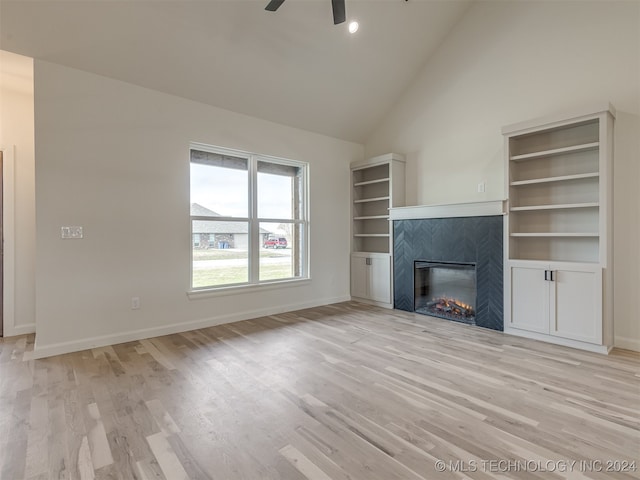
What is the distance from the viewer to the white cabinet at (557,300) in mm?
3225

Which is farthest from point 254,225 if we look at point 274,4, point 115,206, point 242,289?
point 274,4

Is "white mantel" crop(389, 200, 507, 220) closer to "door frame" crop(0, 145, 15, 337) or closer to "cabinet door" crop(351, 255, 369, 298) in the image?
"cabinet door" crop(351, 255, 369, 298)

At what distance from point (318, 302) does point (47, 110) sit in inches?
163

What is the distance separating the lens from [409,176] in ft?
17.5

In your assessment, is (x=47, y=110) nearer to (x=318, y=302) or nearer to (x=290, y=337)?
(x=290, y=337)

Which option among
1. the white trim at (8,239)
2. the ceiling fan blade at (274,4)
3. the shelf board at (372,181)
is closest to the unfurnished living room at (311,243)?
the white trim at (8,239)

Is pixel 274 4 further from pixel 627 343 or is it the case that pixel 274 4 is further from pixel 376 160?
pixel 627 343

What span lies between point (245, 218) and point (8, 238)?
2754 millimetres

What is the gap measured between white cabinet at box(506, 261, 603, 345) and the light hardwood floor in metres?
0.22

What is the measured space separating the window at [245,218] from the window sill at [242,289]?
78mm

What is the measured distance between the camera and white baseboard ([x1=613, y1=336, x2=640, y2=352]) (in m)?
3.27

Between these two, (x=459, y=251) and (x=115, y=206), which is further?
(x=459, y=251)

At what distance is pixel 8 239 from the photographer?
3840mm

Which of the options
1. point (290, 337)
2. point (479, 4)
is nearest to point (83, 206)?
point (290, 337)
